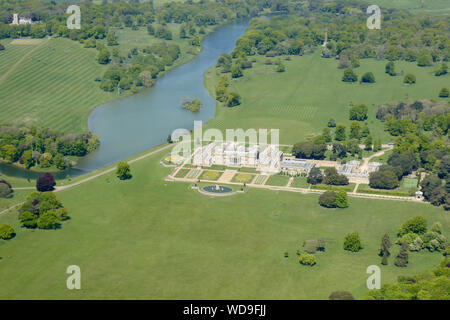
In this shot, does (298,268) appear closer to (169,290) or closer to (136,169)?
(169,290)

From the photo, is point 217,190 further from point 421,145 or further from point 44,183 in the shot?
point 421,145

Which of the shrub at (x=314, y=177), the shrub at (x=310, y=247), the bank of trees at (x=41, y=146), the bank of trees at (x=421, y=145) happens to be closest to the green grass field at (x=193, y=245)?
the shrub at (x=310, y=247)

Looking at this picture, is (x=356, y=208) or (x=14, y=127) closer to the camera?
(x=356, y=208)

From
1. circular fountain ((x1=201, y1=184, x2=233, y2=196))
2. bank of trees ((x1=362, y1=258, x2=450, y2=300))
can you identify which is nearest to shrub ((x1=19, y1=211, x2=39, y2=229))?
circular fountain ((x1=201, y1=184, x2=233, y2=196))

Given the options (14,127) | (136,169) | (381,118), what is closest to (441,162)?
(381,118)

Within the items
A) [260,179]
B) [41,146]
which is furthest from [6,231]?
[260,179]

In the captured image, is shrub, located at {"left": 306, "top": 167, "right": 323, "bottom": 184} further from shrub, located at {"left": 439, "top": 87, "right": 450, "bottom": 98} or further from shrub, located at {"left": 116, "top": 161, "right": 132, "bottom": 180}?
shrub, located at {"left": 439, "top": 87, "right": 450, "bottom": 98}
